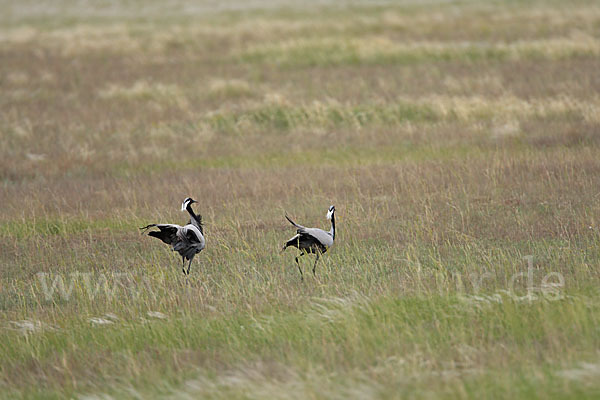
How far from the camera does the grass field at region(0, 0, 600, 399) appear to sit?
5.86 meters

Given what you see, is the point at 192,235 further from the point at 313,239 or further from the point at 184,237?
the point at 313,239

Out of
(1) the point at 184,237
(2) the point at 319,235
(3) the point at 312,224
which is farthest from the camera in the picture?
(3) the point at 312,224

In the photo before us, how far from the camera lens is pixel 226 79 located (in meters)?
26.5

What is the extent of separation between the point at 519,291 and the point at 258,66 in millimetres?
23882

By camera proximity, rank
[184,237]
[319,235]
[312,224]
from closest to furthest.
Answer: [319,235], [184,237], [312,224]

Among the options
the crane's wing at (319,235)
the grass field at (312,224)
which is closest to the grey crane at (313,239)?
the crane's wing at (319,235)

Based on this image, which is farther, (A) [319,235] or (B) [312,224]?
(B) [312,224]

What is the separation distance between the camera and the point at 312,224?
10.7 m

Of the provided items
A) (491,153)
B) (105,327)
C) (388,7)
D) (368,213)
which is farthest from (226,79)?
(388,7)

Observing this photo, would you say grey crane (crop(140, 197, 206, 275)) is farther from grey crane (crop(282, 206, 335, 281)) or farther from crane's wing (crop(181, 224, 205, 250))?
grey crane (crop(282, 206, 335, 281))

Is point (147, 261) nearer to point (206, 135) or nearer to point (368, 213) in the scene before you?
point (368, 213)

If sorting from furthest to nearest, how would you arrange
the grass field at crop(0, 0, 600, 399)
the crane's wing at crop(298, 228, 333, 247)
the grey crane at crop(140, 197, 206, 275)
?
the grey crane at crop(140, 197, 206, 275)
the crane's wing at crop(298, 228, 333, 247)
the grass field at crop(0, 0, 600, 399)

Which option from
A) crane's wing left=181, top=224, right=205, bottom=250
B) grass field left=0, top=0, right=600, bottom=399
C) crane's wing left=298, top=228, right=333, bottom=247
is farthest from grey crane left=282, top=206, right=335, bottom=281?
crane's wing left=181, top=224, right=205, bottom=250

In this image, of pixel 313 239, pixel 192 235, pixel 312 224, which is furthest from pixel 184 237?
pixel 312 224
